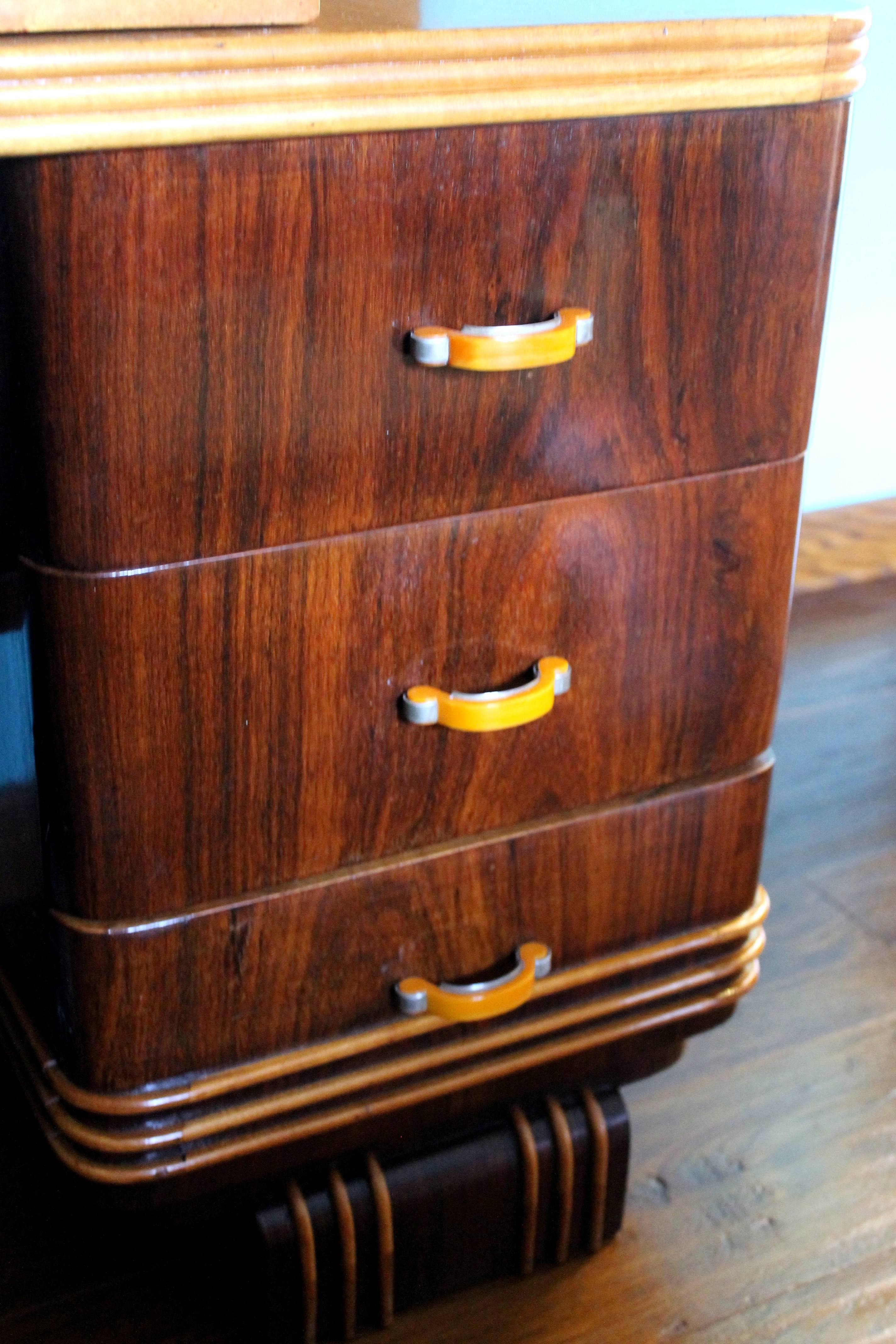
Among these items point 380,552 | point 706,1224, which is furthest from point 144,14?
point 706,1224

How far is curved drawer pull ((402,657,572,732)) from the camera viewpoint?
76 centimetres

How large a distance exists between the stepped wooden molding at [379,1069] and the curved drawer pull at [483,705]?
0.18 metres

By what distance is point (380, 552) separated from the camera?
0.73 m

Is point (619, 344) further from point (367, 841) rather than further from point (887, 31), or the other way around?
point (887, 31)

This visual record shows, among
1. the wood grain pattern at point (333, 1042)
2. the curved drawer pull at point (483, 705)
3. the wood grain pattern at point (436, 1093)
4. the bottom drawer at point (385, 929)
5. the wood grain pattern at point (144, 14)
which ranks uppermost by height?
the wood grain pattern at point (144, 14)

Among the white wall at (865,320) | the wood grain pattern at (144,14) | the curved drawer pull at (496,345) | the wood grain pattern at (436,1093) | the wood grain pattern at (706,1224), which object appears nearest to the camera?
the wood grain pattern at (144,14)

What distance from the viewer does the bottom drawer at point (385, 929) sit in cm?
75

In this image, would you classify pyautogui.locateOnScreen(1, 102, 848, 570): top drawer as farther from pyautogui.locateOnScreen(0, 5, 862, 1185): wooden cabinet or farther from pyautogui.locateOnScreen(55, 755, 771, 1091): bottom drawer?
pyautogui.locateOnScreen(55, 755, 771, 1091): bottom drawer

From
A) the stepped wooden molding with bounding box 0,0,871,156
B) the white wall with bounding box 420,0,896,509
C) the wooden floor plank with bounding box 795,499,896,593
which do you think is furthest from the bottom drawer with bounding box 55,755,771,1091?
the wooden floor plank with bounding box 795,499,896,593

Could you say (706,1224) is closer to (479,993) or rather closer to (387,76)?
(479,993)

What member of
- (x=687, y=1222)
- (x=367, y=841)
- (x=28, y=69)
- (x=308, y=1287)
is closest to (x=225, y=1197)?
(x=308, y=1287)

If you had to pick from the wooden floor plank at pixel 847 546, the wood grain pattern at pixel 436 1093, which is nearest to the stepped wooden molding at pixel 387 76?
the wood grain pattern at pixel 436 1093

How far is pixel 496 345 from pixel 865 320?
1.25 metres

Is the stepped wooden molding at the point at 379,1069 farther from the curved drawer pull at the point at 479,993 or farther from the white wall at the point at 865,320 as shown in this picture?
the white wall at the point at 865,320
